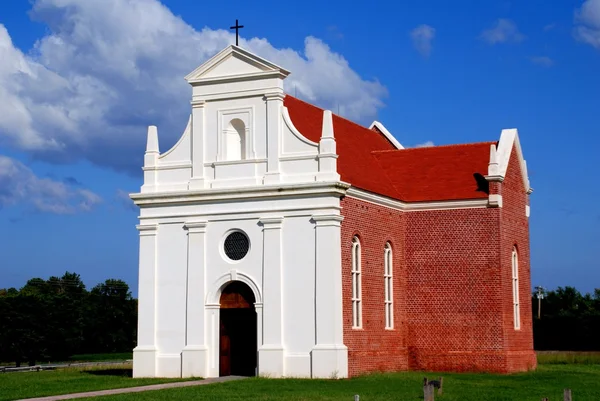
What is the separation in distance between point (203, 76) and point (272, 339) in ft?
32.9

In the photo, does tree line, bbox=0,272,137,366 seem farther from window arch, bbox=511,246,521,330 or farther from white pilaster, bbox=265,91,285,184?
window arch, bbox=511,246,521,330

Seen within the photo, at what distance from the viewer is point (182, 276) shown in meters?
36.1

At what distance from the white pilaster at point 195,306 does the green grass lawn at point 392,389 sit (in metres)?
3.10

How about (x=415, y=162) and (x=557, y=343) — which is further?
(x=557, y=343)

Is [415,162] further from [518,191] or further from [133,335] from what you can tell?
[133,335]

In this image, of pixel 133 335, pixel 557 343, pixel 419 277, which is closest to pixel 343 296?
pixel 419 277

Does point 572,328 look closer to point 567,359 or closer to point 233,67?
point 567,359

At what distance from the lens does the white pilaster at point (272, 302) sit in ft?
111

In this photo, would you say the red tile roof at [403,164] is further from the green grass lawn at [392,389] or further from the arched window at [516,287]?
the green grass lawn at [392,389]

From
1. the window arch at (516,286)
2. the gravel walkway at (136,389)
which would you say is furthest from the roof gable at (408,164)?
the gravel walkway at (136,389)

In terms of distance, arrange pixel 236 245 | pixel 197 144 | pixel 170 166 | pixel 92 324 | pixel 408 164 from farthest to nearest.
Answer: pixel 92 324, pixel 408 164, pixel 170 166, pixel 197 144, pixel 236 245

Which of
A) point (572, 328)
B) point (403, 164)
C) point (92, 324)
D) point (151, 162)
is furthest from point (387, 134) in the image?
point (92, 324)

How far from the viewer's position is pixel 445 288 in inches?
1523

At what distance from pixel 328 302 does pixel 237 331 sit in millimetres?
4210
